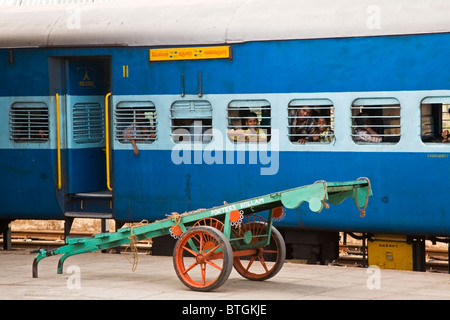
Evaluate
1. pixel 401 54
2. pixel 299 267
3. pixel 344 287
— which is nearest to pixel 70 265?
pixel 299 267

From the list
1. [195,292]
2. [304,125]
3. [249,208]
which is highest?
[304,125]

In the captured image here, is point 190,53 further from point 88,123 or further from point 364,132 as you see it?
point 364,132

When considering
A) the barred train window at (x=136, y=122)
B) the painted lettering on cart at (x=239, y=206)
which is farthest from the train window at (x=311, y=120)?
the painted lettering on cart at (x=239, y=206)

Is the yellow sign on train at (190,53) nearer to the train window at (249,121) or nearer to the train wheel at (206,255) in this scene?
the train window at (249,121)

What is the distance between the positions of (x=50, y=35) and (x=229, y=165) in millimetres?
A: 3240

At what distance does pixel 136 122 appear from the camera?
1307 centimetres

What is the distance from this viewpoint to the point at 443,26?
11.1m

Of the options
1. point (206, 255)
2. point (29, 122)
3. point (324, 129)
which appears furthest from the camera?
point (29, 122)

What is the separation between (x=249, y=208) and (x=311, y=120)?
2.40 metres

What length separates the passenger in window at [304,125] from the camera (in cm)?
1199

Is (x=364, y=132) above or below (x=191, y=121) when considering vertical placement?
below

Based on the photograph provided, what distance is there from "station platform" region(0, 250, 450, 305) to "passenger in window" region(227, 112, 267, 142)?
5.39 ft

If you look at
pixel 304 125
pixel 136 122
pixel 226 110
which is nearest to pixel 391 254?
pixel 304 125

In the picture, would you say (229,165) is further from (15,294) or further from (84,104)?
(15,294)
